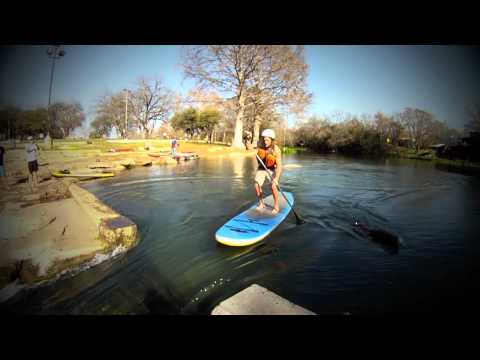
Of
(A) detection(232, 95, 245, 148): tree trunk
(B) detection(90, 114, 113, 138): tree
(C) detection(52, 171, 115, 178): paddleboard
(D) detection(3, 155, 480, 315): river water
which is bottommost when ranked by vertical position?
(D) detection(3, 155, 480, 315): river water

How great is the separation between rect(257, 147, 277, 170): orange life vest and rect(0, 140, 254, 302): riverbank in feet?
9.75

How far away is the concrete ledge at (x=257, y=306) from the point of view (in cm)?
234

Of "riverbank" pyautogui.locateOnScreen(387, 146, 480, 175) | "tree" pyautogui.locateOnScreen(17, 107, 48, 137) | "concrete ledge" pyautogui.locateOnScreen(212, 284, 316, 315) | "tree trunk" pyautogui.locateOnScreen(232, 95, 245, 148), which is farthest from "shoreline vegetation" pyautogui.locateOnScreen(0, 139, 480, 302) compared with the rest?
"riverbank" pyautogui.locateOnScreen(387, 146, 480, 175)

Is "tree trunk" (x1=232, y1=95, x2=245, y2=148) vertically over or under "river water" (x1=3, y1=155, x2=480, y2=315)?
over

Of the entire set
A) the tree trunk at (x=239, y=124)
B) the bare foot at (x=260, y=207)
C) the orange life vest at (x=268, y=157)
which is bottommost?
the bare foot at (x=260, y=207)

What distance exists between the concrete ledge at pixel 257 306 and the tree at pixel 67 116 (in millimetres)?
5584

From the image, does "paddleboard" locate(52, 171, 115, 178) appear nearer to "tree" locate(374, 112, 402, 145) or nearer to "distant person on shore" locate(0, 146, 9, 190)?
"distant person on shore" locate(0, 146, 9, 190)

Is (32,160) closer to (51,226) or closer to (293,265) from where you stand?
(51,226)

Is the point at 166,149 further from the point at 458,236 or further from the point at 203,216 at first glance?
the point at 458,236

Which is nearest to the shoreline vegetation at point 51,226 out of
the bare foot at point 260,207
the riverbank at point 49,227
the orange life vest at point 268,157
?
the riverbank at point 49,227

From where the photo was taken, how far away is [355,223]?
542 centimetres

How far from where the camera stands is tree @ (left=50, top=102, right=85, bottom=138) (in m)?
5.52

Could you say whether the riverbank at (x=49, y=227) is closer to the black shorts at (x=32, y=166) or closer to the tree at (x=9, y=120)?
the black shorts at (x=32, y=166)
